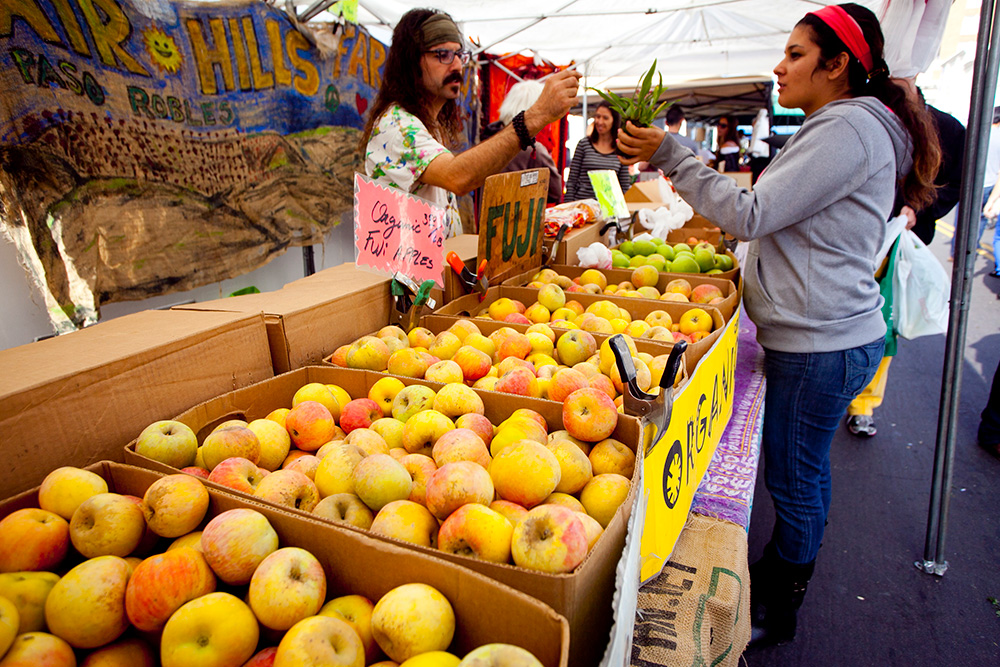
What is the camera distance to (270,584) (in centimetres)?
87

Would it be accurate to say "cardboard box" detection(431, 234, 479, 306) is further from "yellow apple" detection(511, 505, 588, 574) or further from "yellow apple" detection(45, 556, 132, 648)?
"yellow apple" detection(45, 556, 132, 648)

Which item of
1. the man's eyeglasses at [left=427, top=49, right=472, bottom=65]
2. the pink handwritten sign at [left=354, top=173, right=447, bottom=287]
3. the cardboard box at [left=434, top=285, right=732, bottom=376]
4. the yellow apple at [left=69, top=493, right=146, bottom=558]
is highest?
the man's eyeglasses at [left=427, top=49, right=472, bottom=65]

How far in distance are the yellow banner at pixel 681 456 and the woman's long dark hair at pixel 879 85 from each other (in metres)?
0.85

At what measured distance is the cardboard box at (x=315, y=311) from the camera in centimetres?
176

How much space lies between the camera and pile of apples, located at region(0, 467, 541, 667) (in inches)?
31.7

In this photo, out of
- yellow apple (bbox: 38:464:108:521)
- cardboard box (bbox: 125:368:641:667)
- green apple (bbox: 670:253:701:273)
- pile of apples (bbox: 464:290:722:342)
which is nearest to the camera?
cardboard box (bbox: 125:368:641:667)

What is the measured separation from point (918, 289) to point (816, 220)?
6.52ft

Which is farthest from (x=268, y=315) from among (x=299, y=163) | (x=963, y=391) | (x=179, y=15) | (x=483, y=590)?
(x=963, y=391)

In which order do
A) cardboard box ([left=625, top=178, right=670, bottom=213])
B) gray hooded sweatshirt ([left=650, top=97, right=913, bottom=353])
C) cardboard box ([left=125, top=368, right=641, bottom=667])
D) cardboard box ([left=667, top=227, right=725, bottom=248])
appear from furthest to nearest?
cardboard box ([left=625, top=178, right=670, bottom=213]) < cardboard box ([left=667, top=227, right=725, bottom=248]) < gray hooded sweatshirt ([left=650, top=97, right=913, bottom=353]) < cardboard box ([left=125, top=368, right=641, bottom=667])

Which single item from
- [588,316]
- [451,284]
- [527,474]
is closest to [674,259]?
[588,316]

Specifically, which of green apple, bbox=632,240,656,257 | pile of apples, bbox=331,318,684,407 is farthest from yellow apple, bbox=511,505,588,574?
green apple, bbox=632,240,656,257

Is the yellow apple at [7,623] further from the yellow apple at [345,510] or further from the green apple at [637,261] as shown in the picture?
the green apple at [637,261]

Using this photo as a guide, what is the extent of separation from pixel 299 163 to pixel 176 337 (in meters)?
3.05

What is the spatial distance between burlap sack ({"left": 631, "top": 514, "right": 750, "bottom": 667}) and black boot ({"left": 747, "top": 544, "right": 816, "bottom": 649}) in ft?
2.77
